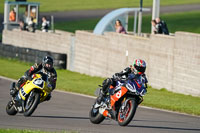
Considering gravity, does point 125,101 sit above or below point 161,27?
below

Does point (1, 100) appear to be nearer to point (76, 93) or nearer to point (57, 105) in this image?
point (57, 105)

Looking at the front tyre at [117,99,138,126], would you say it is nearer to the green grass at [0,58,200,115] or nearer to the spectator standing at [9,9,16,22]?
the green grass at [0,58,200,115]

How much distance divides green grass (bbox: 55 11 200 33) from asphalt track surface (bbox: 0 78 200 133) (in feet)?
72.6

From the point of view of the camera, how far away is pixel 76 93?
1933 centimetres

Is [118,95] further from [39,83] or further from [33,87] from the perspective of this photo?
[33,87]

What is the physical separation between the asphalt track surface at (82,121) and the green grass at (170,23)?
→ 2212cm

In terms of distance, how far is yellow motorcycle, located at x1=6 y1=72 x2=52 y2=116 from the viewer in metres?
12.8

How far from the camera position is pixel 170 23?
1633 inches

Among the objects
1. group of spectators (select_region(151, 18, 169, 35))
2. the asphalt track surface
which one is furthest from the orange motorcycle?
group of spectators (select_region(151, 18, 169, 35))

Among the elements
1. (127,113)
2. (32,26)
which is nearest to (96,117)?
(127,113)

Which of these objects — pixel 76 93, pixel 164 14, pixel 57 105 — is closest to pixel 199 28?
pixel 164 14

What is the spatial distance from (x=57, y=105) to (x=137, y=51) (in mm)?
6733

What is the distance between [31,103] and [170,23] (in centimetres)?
2953

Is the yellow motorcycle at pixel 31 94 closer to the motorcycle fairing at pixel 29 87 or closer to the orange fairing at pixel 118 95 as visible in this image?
the motorcycle fairing at pixel 29 87
